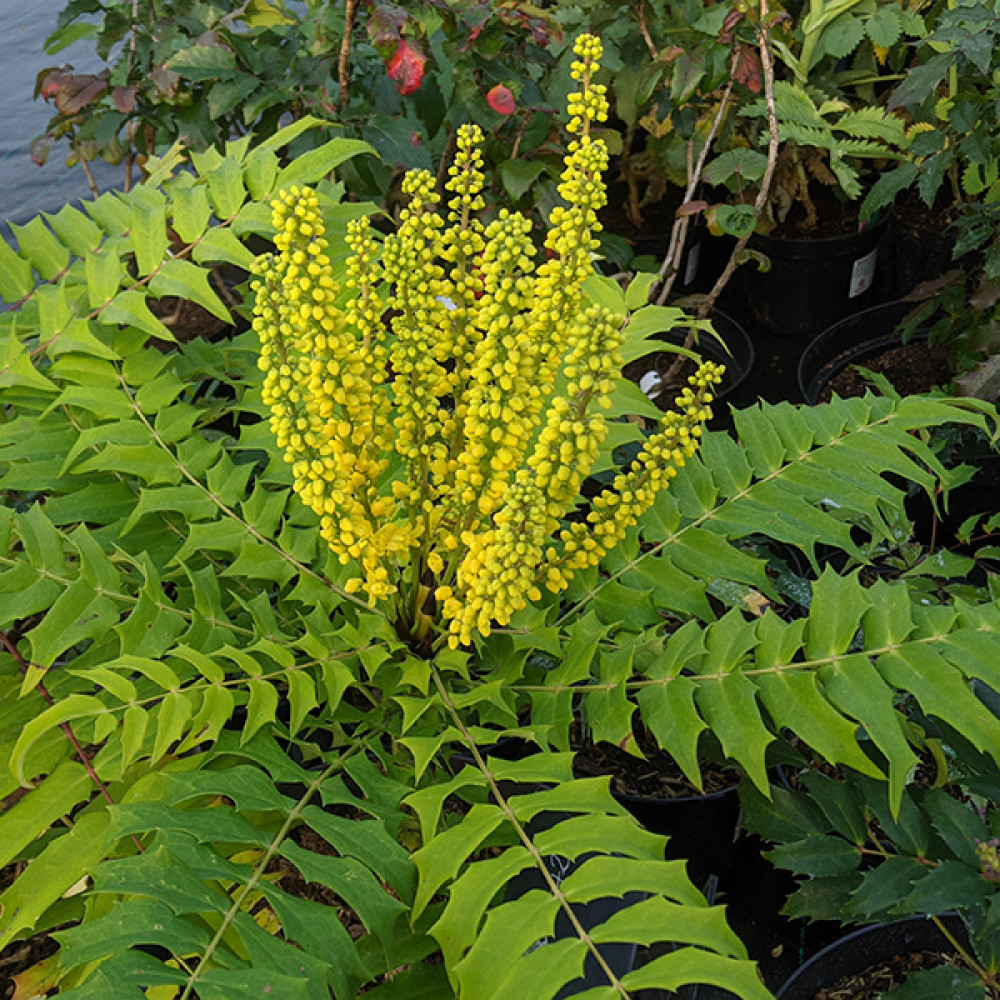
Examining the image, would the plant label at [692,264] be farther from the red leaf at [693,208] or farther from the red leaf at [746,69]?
the red leaf at [746,69]

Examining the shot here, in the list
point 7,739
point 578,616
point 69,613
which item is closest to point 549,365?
point 578,616

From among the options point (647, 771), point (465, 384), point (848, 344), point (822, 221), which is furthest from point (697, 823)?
point (822, 221)

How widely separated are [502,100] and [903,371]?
1332 millimetres

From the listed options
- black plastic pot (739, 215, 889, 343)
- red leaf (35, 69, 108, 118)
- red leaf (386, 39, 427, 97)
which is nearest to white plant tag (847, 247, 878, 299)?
black plastic pot (739, 215, 889, 343)

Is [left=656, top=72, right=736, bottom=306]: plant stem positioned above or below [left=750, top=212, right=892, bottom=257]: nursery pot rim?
above

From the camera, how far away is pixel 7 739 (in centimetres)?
129

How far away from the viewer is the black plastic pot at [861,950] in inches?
54.0

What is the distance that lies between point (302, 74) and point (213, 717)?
59.7 inches

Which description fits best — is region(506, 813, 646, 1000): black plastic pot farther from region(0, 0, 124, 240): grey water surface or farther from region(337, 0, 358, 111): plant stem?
region(0, 0, 124, 240): grey water surface

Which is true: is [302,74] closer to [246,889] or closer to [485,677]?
[485,677]

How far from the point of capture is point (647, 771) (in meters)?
1.73

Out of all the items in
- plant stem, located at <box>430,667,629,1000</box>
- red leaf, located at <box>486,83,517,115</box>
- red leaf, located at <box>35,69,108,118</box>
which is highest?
red leaf, located at <box>35,69,108,118</box>

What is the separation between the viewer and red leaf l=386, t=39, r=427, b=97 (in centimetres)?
183

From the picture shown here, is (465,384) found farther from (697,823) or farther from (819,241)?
(819,241)
